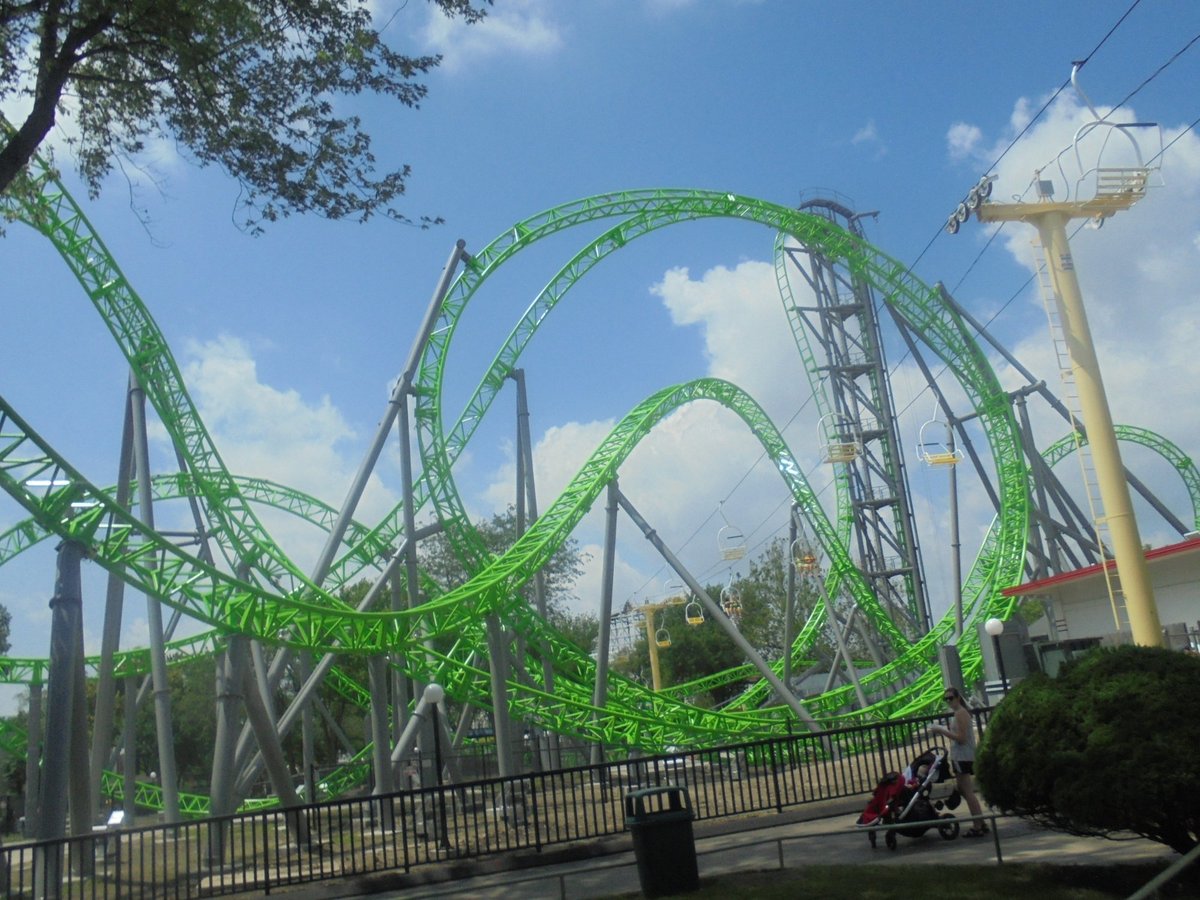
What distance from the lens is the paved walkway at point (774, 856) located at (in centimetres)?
789

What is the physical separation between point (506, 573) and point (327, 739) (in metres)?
30.1

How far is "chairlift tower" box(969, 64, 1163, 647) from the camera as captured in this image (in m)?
13.6

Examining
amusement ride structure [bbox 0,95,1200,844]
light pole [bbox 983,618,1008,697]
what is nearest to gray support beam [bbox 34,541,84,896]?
amusement ride structure [bbox 0,95,1200,844]

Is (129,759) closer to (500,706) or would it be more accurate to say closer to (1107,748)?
(500,706)

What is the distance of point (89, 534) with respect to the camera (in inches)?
454

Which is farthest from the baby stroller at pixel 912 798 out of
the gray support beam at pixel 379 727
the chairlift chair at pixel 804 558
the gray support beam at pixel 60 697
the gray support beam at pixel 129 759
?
the chairlift chair at pixel 804 558

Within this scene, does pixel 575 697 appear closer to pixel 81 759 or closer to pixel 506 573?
pixel 506 573

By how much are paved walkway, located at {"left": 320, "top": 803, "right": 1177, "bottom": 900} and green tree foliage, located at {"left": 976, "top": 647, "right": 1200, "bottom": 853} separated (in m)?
0.91

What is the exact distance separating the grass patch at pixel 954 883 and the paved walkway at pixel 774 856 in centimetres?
31

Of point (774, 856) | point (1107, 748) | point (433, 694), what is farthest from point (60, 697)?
point (1107, 748)

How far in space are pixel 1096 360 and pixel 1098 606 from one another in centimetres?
1004

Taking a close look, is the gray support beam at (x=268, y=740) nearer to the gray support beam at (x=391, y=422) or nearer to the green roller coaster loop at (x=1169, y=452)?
the gray support beam at (x=391, y=422)

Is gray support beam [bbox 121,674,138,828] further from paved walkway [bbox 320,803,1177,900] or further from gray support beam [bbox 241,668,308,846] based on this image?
paved walkway [bbox 320,803,1177,900]

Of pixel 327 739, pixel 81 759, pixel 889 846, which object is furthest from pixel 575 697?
pixel 327 739
